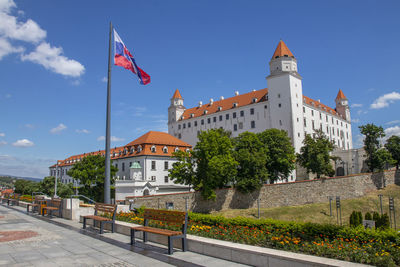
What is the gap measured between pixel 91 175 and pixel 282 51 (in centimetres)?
4913

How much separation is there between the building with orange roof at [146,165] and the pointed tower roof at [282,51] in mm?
30391

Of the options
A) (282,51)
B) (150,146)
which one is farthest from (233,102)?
(150,146)

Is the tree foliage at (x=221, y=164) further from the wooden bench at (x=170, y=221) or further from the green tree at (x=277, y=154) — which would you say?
the wooden bench at (x=170, y=221)

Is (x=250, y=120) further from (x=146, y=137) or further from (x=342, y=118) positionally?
(x=342, y=118)

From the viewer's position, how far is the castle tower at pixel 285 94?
70.4 meters

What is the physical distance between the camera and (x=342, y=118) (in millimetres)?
95312

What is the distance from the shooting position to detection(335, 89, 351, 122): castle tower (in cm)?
9806

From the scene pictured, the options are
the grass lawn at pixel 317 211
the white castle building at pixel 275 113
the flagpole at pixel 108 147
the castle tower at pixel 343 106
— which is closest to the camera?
the flagpole at pixel 108 147

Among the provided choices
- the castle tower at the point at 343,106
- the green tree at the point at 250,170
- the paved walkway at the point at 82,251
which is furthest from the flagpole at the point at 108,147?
the castle tower at the point at 343,106

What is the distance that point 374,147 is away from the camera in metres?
58.7

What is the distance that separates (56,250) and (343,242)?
7.72m

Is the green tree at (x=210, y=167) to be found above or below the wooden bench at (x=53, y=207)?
above

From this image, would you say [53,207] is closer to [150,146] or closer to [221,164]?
[221,164]

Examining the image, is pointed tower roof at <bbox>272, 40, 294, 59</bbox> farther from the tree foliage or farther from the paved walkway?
the paved walkway
